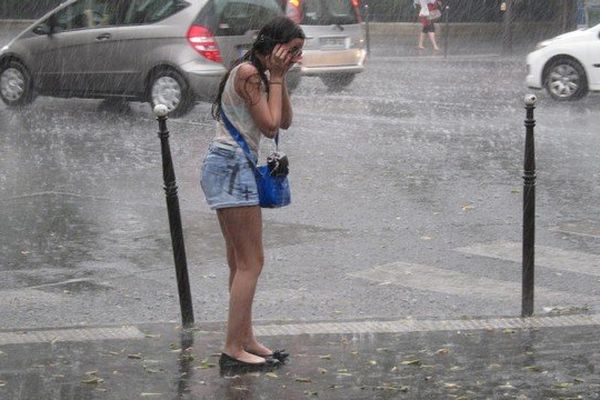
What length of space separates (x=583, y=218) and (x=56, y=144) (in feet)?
22.5

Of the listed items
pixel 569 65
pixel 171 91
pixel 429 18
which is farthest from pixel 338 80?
pixel 429 18

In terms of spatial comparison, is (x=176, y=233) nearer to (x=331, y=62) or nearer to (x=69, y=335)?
(x=69, y=335)

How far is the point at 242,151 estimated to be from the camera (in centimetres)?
591

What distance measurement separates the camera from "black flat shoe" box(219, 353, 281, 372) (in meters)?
6.00

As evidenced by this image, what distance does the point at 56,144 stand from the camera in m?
14.9

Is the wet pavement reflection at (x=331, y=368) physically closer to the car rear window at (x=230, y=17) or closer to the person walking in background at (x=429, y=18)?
the car rear window at (x=230, y=17)

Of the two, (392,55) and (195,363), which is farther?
(392,55)

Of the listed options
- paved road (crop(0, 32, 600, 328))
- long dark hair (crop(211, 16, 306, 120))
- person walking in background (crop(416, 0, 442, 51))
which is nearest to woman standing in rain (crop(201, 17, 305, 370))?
long dark hair (crop(211, 16, 306, 120))

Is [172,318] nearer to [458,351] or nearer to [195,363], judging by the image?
[195,363]

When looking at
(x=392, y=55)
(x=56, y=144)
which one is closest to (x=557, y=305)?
(x=56, y=144)

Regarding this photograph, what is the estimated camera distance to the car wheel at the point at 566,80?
19203 mm

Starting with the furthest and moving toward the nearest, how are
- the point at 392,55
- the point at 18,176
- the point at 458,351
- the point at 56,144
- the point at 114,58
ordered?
the point at 392,55, the point at 114,58, the point at 56,144, the point at 18,176, the point at 458,351

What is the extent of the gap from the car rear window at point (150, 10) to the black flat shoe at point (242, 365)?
39.5ft

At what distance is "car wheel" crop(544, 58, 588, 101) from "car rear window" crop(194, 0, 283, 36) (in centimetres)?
468
